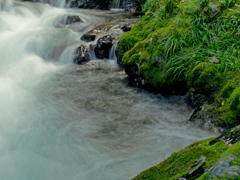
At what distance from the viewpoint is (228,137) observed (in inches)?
70.2

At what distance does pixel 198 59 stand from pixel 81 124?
9.74 ft

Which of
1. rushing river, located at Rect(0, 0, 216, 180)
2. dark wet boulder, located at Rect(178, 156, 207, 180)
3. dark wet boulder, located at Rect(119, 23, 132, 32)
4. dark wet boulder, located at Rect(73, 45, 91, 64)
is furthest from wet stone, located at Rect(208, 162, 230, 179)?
dark wet boulder, located at Rect(119, 23, 132, 32)

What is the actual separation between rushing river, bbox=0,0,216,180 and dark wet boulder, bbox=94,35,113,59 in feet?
A: 2.09

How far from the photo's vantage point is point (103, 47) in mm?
8641

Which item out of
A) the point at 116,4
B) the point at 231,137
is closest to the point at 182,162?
the point at 231,137

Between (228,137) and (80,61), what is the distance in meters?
7.32

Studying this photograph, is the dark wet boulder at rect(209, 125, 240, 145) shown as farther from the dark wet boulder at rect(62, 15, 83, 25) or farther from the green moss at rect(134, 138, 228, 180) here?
the dark wet boulder at rect(62, 15, 83, 25)

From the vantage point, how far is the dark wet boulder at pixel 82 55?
8.50 metres

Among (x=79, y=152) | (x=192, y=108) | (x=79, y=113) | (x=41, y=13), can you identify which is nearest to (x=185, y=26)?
(x=192, y=108)

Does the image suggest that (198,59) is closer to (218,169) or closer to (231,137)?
(231,137)

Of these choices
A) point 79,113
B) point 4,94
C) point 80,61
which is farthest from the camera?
point 80,61

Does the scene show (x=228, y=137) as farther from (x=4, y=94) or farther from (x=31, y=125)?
(x=4, y=94)

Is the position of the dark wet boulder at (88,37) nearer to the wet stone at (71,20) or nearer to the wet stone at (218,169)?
the wet stone at (71,20)

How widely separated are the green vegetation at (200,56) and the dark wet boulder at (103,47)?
8.50ft
